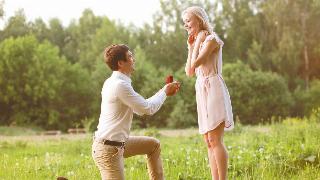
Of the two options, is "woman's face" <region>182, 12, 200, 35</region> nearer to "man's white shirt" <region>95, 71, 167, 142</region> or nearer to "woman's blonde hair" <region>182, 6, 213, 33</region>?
"woman's blonde hair" <region>182, 6, 213, 33</region>

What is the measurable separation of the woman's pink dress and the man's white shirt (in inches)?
18.1

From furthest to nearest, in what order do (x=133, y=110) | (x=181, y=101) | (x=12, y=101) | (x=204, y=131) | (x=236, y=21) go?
(x=236, y=21), (x=12, y=101), (x=181, y=101), (x=204, y=131), (x=133, y=110)

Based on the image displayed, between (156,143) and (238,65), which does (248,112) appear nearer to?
(238,65)

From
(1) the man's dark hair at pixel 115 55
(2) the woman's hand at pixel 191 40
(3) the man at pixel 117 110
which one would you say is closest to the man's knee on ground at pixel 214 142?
(3) the man at pixel 117 110

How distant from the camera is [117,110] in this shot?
3891mm

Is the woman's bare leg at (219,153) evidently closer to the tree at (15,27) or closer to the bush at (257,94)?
the bush at (257,94)

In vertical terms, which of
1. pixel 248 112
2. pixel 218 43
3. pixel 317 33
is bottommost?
pixel 248 112

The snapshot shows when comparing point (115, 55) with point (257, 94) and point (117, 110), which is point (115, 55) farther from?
point (257, 94)

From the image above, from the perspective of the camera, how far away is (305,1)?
3197 centimetres

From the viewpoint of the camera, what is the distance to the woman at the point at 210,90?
4180 millimetres

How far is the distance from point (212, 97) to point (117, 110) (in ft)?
2.58

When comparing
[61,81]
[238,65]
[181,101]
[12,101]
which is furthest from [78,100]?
[238,65]

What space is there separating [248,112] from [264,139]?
19.2 meters

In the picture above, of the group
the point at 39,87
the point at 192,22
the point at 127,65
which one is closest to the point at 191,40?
the point at 192,22
